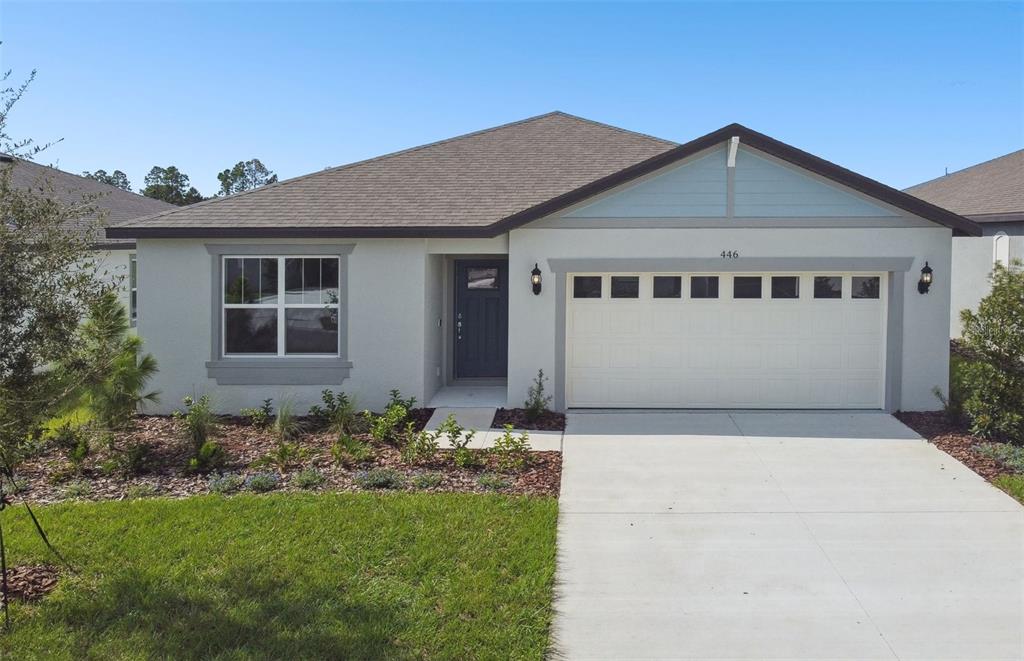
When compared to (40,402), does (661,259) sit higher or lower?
higher

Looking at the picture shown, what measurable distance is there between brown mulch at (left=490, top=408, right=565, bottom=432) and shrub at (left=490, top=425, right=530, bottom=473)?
5.32ft

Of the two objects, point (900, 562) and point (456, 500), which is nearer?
point (900, 562)

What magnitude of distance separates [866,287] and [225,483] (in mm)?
9093

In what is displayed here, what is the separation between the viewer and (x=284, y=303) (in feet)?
38.6

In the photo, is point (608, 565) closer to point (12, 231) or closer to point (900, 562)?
point (900, 562)

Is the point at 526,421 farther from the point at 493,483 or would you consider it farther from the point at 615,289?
the point at 493,483

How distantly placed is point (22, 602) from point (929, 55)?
15151 millimetres

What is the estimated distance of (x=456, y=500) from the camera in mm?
7316

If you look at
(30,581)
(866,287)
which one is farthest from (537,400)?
(30,581)

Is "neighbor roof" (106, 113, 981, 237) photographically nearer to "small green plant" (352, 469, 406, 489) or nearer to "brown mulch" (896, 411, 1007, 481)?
"brown mulch" (896, 411, 1007, 481)

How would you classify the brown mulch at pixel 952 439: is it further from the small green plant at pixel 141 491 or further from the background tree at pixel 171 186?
the background tree at pixel 171 186

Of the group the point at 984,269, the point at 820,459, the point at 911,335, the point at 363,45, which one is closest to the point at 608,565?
the point at 820,459

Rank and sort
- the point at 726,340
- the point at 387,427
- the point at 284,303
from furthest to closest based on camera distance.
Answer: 1. the point at 284,303
2. the point at 726,340
3. the point at 387,427

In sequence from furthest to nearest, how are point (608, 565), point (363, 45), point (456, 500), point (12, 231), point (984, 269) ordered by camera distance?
point (984, 269) → point (363, 45) → point (456, 500) → point (608, 565) → point (12, 231)
